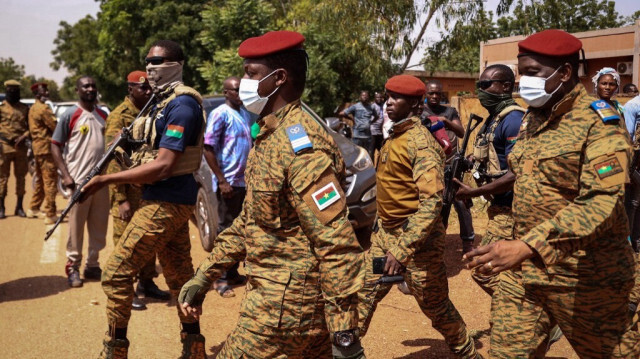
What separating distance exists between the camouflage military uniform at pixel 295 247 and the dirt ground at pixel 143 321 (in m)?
2.17

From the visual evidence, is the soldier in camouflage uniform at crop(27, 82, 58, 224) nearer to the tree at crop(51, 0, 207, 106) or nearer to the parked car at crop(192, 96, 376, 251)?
the parked car at crop(192, 96, 376, 251)

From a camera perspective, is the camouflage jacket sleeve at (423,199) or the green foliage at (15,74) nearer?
the camouflage jacket sleeve at (423,199)

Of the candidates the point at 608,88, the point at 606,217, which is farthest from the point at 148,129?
the point at 608,88

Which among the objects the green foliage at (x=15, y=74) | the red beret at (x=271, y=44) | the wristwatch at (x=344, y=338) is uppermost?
the red beret at (x=271, y=44)

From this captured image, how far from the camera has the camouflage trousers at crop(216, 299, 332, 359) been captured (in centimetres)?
269

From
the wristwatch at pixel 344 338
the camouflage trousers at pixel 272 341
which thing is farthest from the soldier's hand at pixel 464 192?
the wristwatch at pixel 344 338

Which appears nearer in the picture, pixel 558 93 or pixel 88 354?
pixel 558 93

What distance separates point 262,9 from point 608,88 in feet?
41.2

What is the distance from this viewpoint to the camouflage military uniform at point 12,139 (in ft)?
34.7

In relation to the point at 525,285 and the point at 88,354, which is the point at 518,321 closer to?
the point at 525,285

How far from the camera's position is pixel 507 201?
438cm

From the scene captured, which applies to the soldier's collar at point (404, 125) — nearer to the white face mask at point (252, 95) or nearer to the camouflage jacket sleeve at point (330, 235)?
the white face mask at point (252, 95)

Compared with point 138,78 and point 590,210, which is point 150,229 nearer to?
point 138,78

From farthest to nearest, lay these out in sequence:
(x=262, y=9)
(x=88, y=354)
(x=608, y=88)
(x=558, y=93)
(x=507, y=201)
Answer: (x=262, y=9)
(x=608, y=88)
(x=88, y=354)
(x=507, y=201)
(x=558, y=93)
